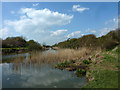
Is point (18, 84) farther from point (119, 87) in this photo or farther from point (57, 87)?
point (119, 87)

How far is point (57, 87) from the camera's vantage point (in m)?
4.53

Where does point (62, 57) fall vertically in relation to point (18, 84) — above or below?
above

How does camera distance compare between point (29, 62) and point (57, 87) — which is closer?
point (57, 87)

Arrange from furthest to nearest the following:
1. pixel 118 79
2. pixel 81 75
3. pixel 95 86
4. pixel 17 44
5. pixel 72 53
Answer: pixel 17 44 < pixel 72 53 < pixel 81 75 < pixel 118 79 < pixel 95 86

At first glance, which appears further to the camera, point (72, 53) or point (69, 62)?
point (72, 53)

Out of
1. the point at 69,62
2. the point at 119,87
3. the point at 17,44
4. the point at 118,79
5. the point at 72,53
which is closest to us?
the point at 119,87

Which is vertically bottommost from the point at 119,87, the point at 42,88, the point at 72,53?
the point at 42,88

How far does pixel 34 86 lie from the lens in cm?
471

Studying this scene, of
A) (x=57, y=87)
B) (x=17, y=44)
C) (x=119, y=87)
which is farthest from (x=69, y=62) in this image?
(x=17, y=44)

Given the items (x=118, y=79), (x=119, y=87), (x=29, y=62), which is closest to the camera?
(x=119, y=87)

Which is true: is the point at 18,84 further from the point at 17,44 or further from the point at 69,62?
the point at 17,44

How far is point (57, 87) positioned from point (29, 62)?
17.9 ft

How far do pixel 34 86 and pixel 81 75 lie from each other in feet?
7.64

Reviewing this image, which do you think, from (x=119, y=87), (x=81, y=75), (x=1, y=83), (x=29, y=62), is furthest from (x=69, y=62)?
(x=119, y=87)
